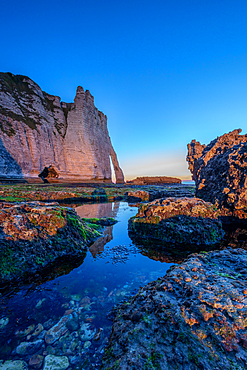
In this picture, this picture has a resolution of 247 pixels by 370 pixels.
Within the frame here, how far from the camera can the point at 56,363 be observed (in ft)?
5.47

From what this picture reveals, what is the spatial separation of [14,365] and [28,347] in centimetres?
20

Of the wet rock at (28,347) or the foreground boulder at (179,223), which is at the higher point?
the foreground boulder at (179,223)

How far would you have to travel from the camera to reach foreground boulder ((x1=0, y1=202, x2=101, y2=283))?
328cm

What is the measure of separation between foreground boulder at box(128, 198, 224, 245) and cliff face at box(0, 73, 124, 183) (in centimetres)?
3786

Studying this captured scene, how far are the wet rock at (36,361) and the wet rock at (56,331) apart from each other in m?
0.18

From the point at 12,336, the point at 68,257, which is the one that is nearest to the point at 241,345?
the point at 12,336

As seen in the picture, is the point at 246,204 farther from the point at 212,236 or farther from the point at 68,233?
the point at 68,233

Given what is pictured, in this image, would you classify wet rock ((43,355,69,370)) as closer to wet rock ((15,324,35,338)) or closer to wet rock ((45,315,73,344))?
wet rock ((45,315,73,344))

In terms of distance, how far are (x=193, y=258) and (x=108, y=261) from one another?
213 centimetres

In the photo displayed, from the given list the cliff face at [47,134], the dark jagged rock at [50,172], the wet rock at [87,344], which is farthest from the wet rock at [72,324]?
the dark jagged rock at [50,172]

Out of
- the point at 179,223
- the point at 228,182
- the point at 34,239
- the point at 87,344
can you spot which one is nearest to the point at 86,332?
the point at 87,344

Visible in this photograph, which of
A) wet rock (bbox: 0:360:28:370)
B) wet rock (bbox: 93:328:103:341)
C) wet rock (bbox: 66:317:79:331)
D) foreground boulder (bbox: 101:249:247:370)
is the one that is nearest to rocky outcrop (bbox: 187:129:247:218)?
foreground boulder (bbox: 101:249:247:370)

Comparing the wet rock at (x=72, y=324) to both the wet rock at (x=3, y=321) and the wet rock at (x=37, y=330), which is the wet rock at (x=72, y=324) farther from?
the wet rock at (x=3, y=321)

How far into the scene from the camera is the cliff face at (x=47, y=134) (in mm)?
36406
